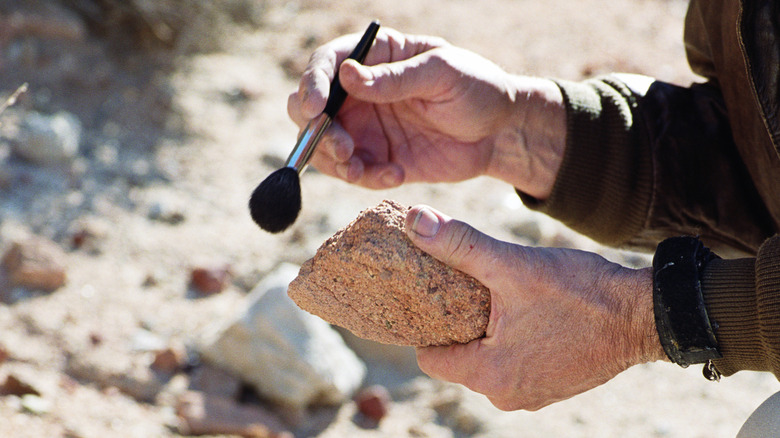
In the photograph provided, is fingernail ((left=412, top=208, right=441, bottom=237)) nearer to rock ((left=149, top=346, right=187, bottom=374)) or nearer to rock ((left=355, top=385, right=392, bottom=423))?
rock ((left=355, top=385, right=392, bottom=423))

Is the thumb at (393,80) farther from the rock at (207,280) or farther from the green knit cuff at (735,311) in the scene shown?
the rock at (207,280)

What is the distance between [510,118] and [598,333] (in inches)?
36.1

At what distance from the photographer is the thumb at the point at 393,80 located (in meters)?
2.09

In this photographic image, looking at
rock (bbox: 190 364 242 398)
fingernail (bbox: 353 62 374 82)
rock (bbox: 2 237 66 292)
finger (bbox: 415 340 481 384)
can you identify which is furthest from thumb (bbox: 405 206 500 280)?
rock (bbox: 2 237 66 292)

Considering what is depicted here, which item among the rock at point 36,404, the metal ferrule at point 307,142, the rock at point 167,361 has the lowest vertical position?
the rock at point 167,361

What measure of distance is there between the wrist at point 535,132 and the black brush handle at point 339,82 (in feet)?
1.63

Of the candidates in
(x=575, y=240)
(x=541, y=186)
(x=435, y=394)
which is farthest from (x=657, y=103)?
(x=575, y=240)

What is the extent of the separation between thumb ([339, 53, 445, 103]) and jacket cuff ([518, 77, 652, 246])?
47 centimetres

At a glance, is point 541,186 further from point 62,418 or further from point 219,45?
point 219,45

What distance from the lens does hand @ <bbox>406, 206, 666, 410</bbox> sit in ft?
5.52

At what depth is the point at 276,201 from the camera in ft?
6.10

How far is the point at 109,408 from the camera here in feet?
8.91

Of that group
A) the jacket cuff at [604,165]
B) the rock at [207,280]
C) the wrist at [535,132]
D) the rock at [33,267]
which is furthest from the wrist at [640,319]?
the rock at [33,267]

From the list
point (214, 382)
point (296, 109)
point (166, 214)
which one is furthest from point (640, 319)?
point (166, 214)
